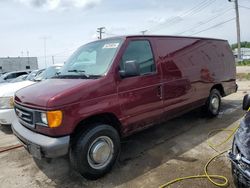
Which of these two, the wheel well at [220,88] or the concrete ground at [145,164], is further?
the wheel well at [220,88]

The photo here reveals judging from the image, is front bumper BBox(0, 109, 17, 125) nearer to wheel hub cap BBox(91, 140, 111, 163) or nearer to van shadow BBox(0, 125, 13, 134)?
van shadow BBox(0, 125, 13, 134)

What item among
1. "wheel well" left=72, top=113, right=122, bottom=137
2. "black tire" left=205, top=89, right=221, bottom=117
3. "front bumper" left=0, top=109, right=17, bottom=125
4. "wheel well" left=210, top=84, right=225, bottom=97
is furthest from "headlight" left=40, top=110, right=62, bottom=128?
"wheel well" left=210, top=84, right=225, bottom=97

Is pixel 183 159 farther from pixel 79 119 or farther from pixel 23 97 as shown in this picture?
pixel 23 97

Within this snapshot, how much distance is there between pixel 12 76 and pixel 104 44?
13.2 meters

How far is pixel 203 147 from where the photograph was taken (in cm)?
512

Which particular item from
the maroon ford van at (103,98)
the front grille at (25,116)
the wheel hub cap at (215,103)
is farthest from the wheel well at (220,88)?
the front grille at (25,116)

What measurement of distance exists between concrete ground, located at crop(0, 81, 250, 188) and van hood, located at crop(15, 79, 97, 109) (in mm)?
1212

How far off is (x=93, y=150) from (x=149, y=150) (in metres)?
1.44

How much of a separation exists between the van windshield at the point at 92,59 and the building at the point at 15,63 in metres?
46.2

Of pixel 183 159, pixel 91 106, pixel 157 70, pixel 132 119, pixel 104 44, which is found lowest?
pixel 183 159

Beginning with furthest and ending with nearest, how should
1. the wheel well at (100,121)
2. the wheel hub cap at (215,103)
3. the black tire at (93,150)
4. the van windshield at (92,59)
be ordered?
the wheel hub cap at (215,103), the van windshield at (92,59), the wheel well at (100,121), the black tire at (93,150)

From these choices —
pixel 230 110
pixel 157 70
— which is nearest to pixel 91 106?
pixel 157 70

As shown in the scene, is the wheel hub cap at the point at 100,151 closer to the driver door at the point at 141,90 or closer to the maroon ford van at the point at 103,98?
the maroon ford van at the point at 103,98

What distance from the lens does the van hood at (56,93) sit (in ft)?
12.1
